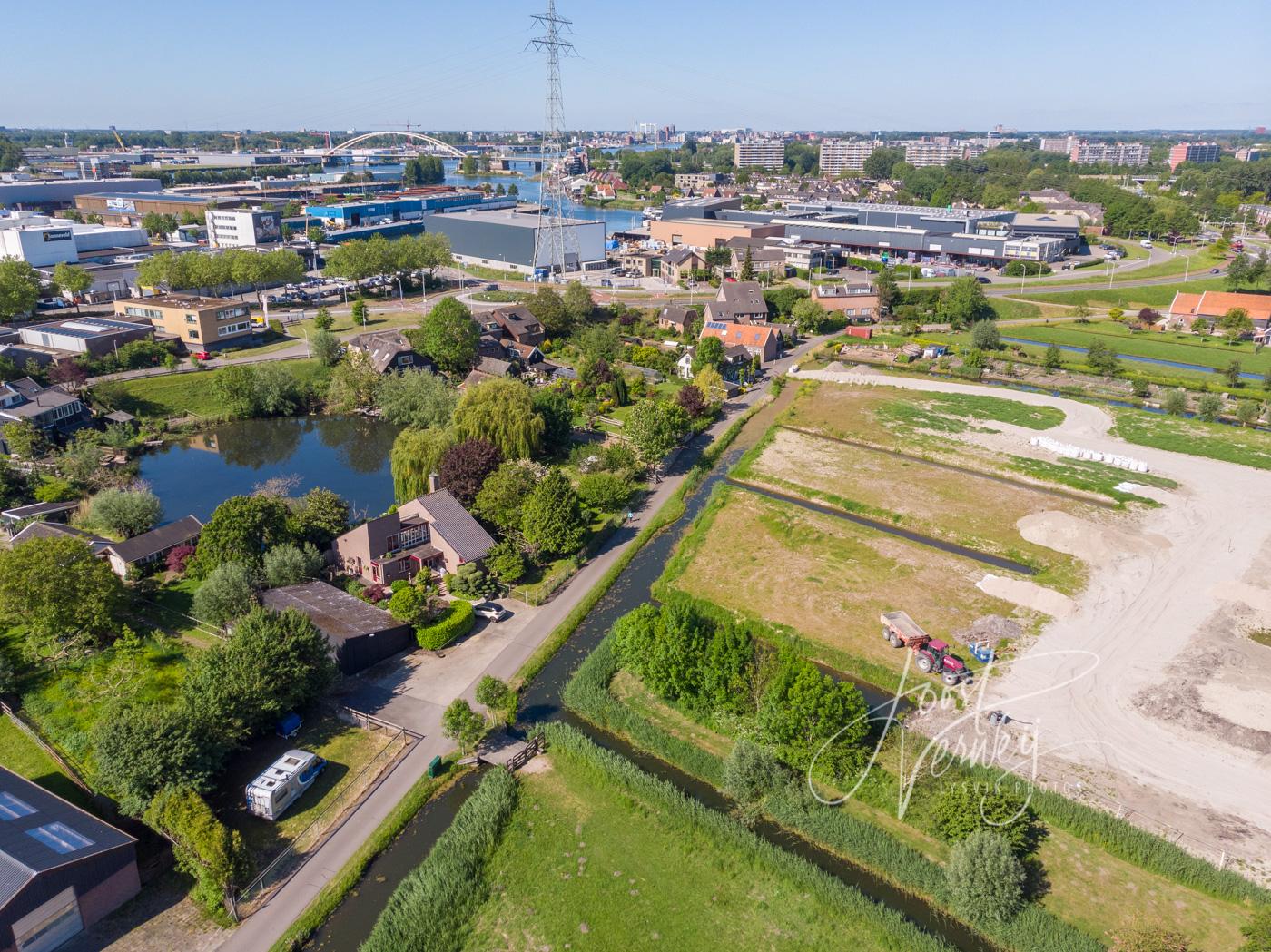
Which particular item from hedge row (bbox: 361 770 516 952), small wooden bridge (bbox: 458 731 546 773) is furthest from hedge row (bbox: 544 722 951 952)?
hedge row (bbox: 361 770 516 952)

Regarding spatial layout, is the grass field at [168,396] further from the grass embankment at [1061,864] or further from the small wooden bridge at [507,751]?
the grass embankment at [1061,864]

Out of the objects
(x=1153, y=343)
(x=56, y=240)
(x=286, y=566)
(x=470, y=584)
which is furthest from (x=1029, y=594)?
(x=56, y=240)

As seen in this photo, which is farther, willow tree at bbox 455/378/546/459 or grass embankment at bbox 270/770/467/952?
willow tree at bbox 455/378/546/459

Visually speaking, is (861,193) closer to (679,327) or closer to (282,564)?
(679,327)

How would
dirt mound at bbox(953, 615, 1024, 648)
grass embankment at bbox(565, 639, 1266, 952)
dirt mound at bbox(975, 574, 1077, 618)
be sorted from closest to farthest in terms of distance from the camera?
1. grass embankment at bbox(565, 639, 1266, 952)
2. dirt mound at bbox(953, 615, 1024, 648)
3. dirt mound at bbox(975, 574, 1077, 618)

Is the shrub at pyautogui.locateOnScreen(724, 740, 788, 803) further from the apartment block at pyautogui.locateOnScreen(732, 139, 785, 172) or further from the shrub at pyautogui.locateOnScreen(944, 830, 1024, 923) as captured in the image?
the apartment block at pyautogui.locateOnScreen(732, 139, 785, 172)

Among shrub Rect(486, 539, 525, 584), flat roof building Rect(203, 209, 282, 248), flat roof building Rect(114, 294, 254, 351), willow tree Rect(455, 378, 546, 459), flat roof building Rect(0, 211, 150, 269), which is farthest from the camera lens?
flat roof building Rect(203, 209, 282, 248)

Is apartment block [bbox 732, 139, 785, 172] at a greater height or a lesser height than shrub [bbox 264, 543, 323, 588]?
greater
